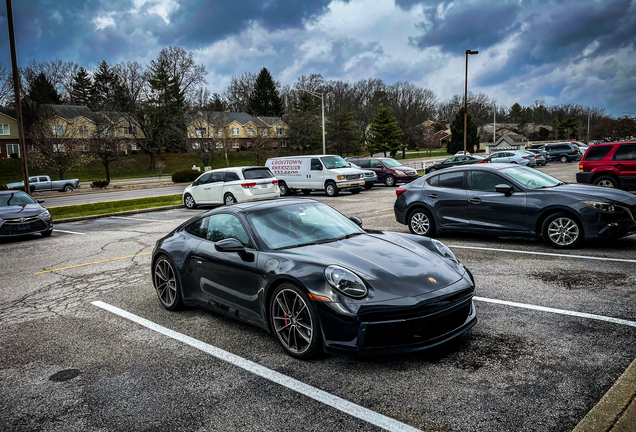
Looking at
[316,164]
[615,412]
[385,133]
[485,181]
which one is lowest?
[615,412]

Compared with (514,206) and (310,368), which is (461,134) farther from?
(310,368)

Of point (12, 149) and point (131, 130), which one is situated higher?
point (131, 130)

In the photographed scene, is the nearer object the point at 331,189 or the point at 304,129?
the point at 331,189

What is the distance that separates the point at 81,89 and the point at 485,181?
9554 centimetres

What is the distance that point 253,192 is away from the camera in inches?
726

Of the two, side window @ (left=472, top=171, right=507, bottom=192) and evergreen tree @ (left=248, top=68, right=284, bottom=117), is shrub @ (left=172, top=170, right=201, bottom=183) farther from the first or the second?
evergreen tree @ (left=248, top=68, right=284, bottom=117)

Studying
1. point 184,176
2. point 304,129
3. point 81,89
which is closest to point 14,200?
point 184,176

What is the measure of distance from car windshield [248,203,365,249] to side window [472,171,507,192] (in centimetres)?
459

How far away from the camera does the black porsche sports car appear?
376cm

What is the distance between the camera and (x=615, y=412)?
3.02 metres

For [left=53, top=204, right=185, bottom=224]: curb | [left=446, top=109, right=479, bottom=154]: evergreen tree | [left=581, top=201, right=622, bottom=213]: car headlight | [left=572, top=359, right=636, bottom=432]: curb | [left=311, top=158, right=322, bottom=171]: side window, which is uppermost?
[left=446, top=109, right=479, bottom=154]: evergreen tree

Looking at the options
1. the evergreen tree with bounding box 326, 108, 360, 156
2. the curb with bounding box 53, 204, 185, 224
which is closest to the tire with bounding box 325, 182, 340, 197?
the curb with bounding box 53, 204, 185, 224

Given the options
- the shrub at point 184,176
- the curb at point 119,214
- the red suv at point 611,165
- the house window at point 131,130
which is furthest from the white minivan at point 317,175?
the house window at point 131,130

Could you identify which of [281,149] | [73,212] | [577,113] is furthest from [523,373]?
[577,113]
